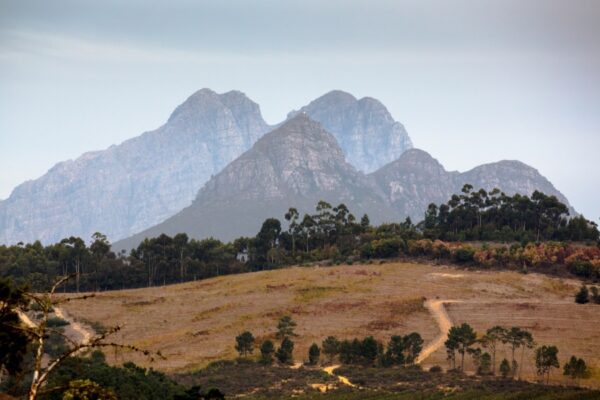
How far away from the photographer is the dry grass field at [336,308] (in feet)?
357

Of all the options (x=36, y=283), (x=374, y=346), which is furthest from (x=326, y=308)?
(x=36, y=283)

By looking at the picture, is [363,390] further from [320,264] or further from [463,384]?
[320,264]

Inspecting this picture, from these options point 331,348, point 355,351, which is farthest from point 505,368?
point 331,348

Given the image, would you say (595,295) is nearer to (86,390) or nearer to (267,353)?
(267,353)

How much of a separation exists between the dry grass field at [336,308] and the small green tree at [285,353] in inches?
102

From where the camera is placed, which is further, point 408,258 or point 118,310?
point 408,258

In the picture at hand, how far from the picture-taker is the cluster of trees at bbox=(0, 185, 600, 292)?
160 m

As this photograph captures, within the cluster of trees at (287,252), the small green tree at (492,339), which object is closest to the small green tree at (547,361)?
the small green tree at (492,339)

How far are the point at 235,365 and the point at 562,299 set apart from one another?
2650 inches

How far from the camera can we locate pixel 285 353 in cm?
9569

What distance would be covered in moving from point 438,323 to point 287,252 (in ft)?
254

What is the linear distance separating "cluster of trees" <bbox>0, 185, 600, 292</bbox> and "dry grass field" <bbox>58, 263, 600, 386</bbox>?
9.16 meters

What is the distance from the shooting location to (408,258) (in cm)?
17075

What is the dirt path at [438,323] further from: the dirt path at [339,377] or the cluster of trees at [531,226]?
the cluster of trees at [531,226]
